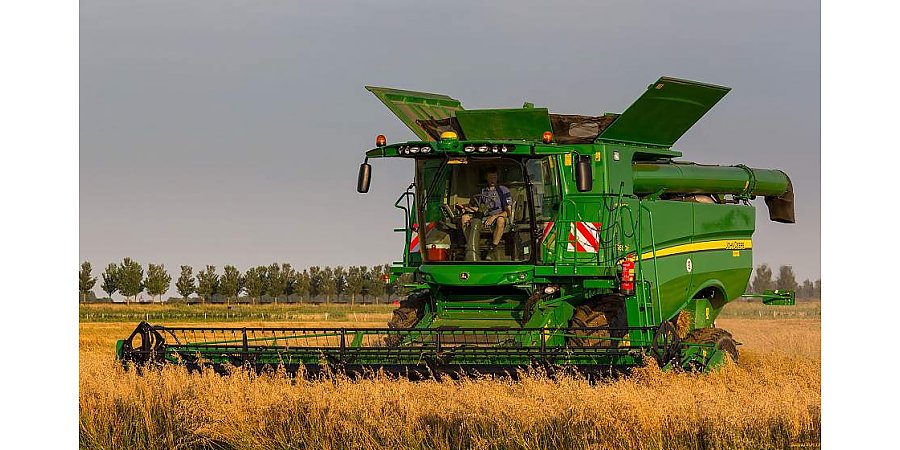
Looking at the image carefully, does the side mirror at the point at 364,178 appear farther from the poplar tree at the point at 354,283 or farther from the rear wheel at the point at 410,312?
the poplar tree at the point at 354,283

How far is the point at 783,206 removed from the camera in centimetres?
1611

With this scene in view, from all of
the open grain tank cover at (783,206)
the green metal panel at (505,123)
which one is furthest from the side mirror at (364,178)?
the open grain tank cover at (783,206)

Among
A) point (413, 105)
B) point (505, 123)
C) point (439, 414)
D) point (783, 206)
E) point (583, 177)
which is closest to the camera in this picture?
point (439, 414)

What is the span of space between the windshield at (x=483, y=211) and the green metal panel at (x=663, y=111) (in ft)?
4.08

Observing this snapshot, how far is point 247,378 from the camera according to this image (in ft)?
32.3

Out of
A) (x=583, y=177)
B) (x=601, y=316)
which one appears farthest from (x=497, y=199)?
(x=601, y=316)

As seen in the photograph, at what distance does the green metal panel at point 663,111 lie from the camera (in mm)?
12914

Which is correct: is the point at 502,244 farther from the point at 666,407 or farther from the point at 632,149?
the point at 666,407

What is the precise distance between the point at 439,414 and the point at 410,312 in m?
4.79

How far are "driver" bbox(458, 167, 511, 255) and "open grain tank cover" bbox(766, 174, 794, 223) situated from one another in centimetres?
518

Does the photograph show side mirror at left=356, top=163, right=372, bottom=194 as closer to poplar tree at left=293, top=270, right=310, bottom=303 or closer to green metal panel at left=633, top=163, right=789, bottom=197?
A: green metal panel at left=633, top=163, right=789, bottom=197

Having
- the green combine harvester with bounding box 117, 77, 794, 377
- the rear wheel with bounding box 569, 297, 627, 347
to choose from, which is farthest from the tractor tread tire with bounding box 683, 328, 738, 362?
the rear wheel with bounding box 569, 297, 627, 347

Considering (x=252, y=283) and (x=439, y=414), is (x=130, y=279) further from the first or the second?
(x=439, y=414)

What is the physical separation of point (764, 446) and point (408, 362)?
12.3 ft
